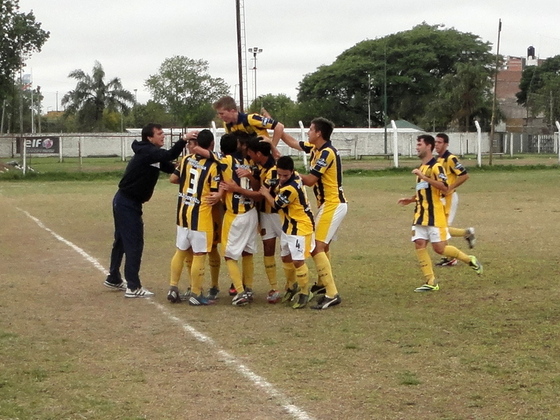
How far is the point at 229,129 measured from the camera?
33.2 ft

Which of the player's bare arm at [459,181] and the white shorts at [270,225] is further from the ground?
the player's bare arm at [459,181]

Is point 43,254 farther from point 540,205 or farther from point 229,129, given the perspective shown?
point 540,205

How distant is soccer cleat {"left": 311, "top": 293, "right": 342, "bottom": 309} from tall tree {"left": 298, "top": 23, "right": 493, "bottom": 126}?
83787 mm

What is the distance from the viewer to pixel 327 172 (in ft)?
32.1

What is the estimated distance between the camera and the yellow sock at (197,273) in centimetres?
982

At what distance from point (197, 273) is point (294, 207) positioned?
1.35 metres

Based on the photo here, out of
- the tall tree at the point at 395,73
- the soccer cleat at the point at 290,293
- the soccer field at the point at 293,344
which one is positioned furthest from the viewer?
the tall tree at the point at 395,73

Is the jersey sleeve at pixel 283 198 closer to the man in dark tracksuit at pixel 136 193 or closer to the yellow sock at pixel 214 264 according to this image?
the yellow sock at pixel 214 264

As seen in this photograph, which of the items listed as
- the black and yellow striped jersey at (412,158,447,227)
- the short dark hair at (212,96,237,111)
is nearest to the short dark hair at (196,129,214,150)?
the short dark hair at (212,96,237,111)

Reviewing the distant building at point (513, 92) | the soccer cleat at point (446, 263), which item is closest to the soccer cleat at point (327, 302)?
the soccer cleat at point (446, 263)

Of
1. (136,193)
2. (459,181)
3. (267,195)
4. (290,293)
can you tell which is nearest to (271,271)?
(290,293)

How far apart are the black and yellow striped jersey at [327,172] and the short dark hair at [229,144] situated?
2.92 ft

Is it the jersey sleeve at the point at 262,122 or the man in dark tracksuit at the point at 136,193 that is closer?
the jersey sleeve at the point at 262,122

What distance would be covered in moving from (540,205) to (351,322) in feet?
49.0
